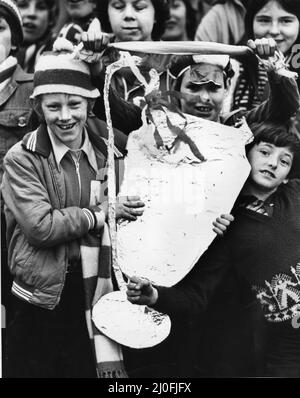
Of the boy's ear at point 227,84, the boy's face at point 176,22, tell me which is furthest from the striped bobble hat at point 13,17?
the boy's ear at point 227,84

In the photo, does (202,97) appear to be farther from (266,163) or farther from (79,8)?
(79,8)

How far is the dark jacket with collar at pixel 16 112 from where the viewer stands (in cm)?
416

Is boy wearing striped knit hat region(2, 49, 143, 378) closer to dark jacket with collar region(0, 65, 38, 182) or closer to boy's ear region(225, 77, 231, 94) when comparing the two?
dark jacket with collar region(0, 65, 38, 182)

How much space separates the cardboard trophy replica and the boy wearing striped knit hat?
65mm

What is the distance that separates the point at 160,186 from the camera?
4.10 meters

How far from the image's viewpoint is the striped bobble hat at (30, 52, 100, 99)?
4.04 metres

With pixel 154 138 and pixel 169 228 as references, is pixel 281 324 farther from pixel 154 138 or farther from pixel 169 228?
pixel 154 138

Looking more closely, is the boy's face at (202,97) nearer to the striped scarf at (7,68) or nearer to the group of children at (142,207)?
the group of children at (142,207)

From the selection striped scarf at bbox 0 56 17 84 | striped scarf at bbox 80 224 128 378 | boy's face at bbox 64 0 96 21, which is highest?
boy's face at bbox 64 0 96 21

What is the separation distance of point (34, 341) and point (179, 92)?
4.19 feet

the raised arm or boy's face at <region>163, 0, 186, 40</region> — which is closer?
the raised arm

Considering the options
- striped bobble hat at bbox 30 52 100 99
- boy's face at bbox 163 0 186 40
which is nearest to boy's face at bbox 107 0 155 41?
boy's face at bbox 163 0 186 40
